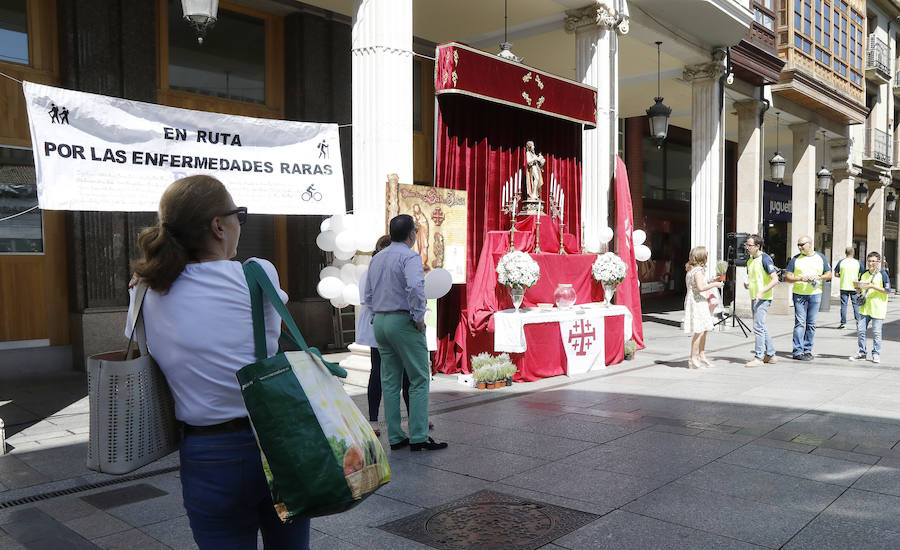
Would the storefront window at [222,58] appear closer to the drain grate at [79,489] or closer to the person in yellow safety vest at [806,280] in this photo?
the drain grate at [79,489]

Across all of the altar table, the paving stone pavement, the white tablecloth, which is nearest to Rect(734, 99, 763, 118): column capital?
the altar table

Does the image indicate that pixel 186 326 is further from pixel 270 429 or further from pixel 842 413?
pixel 842 413

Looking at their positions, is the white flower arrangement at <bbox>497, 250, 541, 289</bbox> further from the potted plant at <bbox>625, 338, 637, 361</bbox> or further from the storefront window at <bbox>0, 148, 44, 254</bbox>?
the storefront window at <bbox>0, 148, 44, 254</bbox>

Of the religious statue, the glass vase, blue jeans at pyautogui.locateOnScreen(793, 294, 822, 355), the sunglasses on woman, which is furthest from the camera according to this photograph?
the religious statue

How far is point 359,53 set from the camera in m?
9.32

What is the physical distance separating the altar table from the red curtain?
938 millimetres

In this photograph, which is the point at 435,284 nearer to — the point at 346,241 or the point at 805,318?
the point at 346,241

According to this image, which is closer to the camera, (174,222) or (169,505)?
(174,222)

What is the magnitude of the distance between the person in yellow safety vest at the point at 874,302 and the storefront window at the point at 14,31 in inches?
508

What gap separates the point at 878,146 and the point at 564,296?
26.9 meters

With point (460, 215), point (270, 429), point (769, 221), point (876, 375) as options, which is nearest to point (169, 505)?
point (270, 429)

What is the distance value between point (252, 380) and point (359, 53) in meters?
8.00

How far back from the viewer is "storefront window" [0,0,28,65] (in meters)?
9.52

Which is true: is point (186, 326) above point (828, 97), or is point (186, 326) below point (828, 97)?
below
